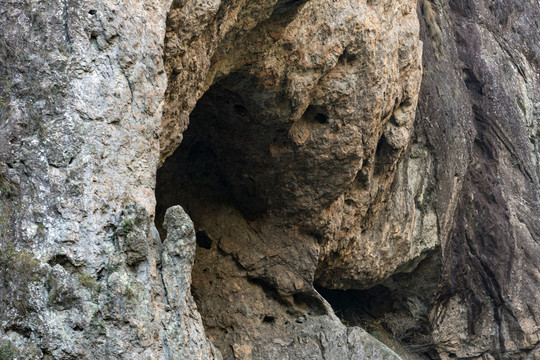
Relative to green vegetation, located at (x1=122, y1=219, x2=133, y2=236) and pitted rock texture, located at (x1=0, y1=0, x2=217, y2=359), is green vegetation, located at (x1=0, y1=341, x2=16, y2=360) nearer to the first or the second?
pitted rock texture, located at (x1=0, y1=0, x2=217, y2=359)

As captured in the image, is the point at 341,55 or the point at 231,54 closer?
the point at 231,54

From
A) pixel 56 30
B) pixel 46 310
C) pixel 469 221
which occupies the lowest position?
pixel 46 310

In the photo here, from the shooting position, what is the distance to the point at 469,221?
11.9 meters

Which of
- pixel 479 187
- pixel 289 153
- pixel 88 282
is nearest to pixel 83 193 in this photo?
pixel 88 282

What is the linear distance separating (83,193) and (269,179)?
4.92m

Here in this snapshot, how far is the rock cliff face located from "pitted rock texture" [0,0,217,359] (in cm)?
1

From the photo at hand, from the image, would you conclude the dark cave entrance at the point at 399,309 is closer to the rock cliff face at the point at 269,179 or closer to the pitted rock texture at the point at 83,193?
the rock cliff face at the point at 269,179

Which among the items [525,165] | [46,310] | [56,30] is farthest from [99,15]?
[525,165]

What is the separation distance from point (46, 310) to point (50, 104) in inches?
43.6

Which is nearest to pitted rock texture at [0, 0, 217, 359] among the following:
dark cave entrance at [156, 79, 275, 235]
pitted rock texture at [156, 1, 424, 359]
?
pitted rock texture at [156, 1, 424, 359]

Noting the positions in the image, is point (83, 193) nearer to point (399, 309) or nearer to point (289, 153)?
point (289, 153)

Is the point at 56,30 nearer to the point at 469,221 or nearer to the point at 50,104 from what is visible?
the point at 50,104

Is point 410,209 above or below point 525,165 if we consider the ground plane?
below

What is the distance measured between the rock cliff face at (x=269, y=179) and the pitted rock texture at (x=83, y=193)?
10 millimetres
